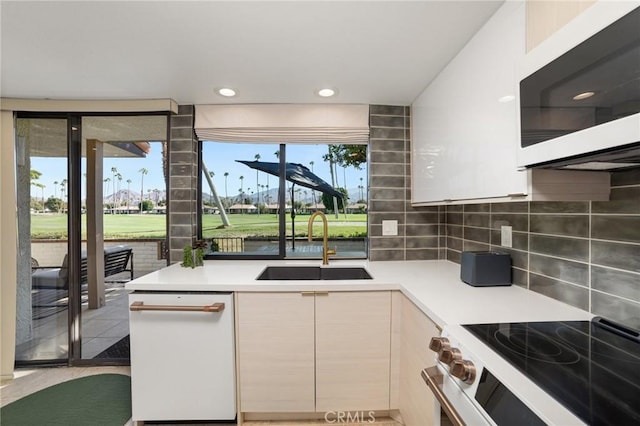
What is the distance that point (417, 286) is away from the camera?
1.46 metres

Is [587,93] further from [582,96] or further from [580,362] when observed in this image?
[580,362]

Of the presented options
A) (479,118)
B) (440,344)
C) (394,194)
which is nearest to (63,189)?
(394,194)

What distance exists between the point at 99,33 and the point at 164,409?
6.62 ft

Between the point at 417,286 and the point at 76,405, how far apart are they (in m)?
2.31

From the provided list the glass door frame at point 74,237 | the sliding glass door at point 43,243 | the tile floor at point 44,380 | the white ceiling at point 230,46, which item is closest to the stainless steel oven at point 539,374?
the tile floor at point 44,380

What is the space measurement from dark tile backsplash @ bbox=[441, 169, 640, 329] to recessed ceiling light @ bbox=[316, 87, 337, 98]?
128 centimetres

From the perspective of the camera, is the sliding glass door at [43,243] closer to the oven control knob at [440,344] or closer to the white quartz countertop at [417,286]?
the white quartz countertop at [417,286]

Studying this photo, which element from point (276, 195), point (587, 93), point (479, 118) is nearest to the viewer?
point (587, 93)

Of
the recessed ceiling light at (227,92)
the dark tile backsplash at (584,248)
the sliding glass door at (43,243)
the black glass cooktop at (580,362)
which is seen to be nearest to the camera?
the black glass cooktop at (580,362)

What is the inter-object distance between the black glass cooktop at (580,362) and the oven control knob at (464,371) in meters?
0.10

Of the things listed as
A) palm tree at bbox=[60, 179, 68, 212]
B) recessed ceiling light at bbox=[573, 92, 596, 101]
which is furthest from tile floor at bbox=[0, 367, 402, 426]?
recessed ceiling light at bbox=[573, 92, 596, 101]

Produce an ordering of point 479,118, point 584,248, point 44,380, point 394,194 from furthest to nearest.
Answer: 1. point 394,194
2. point 44,380
3. point 479,118
4. point 584,248

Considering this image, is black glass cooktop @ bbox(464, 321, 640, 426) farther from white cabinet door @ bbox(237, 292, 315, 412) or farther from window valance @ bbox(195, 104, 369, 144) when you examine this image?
window valance @ bbox(195, 104, 369, 144)

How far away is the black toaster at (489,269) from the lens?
1427 mm
